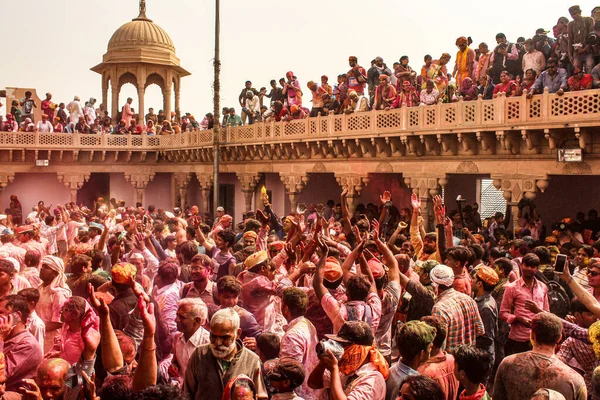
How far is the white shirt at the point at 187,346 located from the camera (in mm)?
4652

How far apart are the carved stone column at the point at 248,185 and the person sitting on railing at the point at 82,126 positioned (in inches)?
357

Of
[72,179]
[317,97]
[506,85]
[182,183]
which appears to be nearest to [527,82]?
[506,85]

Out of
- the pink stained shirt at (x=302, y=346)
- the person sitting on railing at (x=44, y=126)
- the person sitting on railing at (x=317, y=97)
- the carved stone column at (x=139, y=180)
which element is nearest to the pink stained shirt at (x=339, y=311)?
the pink stained shirt at (x=302, y=346)

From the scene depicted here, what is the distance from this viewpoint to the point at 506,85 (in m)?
13.9

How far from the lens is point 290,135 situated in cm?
2044

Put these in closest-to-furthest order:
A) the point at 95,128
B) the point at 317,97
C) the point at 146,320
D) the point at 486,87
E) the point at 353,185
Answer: the point at 146,320
the point at 486,87
the point at 353,185
the point at 317,97
the point at 95,128

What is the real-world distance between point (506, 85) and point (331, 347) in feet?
37.9

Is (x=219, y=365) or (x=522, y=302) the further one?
(x=522, y=302)

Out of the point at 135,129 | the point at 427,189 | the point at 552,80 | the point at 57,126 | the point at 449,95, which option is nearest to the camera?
the point at 552,80

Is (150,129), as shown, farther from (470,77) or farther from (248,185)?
(470,77)

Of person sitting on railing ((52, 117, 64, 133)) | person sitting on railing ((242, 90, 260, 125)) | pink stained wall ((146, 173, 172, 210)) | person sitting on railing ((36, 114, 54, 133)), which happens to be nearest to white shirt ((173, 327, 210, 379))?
person sitting on railing ((242, 90, 260, 125))

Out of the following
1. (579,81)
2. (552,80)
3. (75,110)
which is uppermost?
(75,110)

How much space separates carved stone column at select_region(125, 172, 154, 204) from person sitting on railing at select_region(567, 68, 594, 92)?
852 inches

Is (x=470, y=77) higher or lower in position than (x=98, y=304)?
higher
